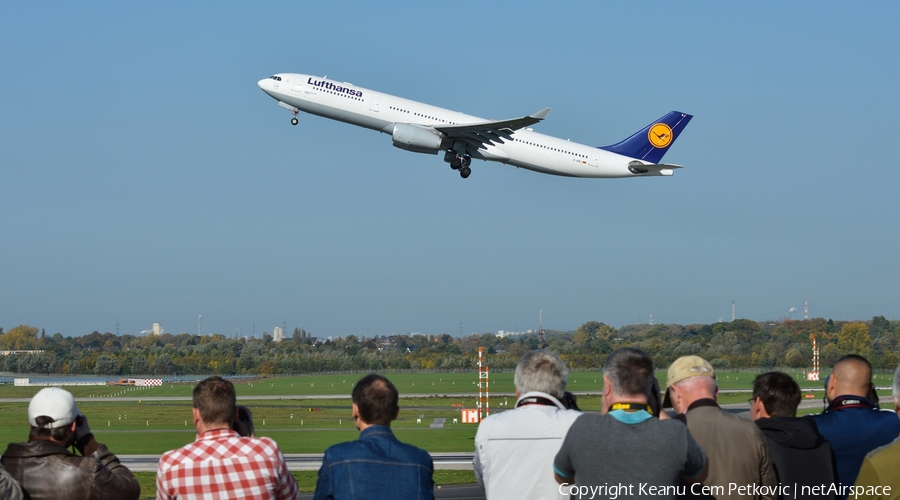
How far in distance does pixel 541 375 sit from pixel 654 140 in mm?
45312

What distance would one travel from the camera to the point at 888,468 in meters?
5.39

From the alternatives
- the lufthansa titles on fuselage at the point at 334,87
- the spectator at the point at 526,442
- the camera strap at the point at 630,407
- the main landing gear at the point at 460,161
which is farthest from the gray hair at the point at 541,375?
the main landing gear at the point at 460,161

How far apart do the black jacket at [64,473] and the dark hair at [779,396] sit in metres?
5.25

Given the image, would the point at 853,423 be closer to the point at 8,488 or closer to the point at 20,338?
the point at 8,488

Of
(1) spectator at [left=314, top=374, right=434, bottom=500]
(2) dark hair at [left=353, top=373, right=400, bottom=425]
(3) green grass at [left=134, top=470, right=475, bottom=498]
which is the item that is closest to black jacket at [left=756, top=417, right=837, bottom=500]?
(1) spectator at [left=314, top=374, right=434, bottom=500]

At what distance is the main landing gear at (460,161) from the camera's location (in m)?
44.3

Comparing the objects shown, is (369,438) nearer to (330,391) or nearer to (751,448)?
(751,448)

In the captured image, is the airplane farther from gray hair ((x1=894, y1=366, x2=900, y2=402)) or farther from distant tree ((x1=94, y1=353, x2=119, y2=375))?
distant tree ((x1=94, y1=353, x2=119, y2=375))

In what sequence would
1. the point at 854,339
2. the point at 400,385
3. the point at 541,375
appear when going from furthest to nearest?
the point at 854,339, the point at 400,385, the point at 541,375

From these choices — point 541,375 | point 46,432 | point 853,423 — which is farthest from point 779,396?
point 46,432

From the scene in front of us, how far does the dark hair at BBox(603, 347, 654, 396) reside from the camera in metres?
6.30

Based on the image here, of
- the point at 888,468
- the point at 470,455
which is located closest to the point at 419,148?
the point at 470,455

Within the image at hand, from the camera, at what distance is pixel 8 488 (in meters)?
6.27

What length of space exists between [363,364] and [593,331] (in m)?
25.4
